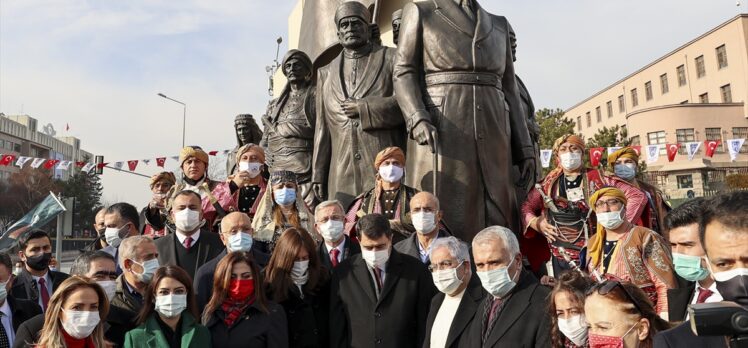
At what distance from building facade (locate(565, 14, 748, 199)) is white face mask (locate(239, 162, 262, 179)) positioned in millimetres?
39549

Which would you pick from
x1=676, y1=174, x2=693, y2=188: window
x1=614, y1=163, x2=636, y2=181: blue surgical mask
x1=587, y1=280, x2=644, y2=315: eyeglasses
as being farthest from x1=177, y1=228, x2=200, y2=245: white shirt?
x1=676, y1=174, x2=693, y2=188: window

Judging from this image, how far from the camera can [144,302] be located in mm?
4098

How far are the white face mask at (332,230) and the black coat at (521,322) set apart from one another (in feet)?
5.15

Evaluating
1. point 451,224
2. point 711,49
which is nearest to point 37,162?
point 451,224

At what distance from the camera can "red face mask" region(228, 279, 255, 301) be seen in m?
4.16

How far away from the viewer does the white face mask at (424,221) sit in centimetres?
521

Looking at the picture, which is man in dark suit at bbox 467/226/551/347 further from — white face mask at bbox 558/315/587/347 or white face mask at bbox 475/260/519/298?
white face mask at bbox 558/315/587/347

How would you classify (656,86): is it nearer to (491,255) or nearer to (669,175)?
(669,175)

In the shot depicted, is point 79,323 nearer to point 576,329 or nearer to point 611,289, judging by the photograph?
point 576,329

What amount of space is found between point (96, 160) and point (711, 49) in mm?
43766

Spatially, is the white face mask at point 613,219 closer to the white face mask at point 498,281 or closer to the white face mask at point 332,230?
the white face mask at point 498,281

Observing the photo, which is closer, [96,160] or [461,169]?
[461,169]

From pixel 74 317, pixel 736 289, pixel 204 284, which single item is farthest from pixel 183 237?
pixel 736 289

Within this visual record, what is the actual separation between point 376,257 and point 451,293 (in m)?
0.65
